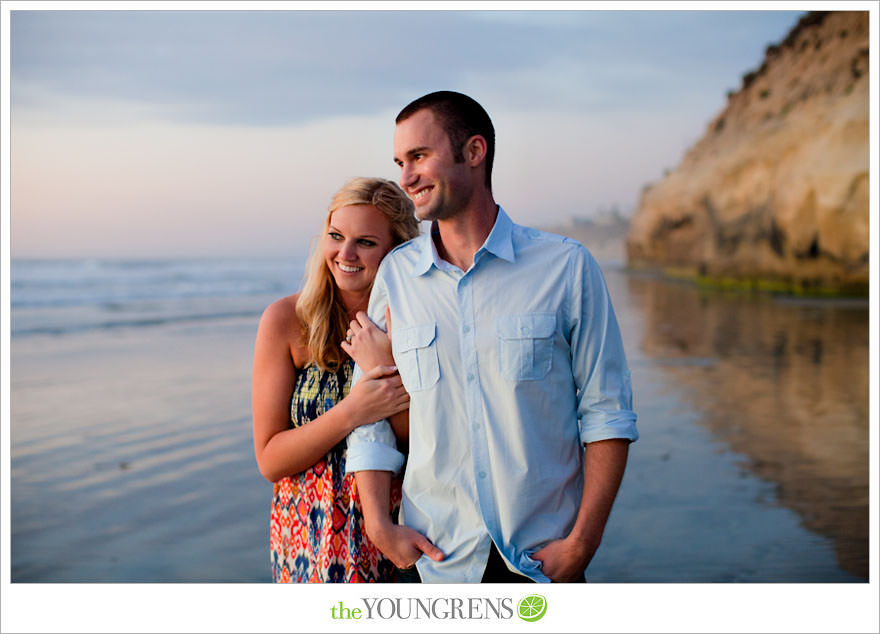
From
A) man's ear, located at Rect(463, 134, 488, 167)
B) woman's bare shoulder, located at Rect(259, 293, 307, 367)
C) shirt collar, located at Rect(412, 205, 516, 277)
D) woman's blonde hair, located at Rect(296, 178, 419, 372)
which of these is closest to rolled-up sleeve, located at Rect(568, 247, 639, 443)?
shirt collar, located at Rect(412, 205, 516, 277)

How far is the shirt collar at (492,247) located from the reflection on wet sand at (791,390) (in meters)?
2.74

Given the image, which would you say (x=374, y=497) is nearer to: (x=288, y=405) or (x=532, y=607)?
(x=288, y=405)

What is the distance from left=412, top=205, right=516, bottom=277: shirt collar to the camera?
1.72 metres

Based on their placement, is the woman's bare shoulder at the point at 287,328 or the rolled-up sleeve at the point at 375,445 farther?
the woman's bare shoulder at the point at 287,328

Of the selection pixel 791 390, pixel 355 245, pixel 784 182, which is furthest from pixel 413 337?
pixel 784 182

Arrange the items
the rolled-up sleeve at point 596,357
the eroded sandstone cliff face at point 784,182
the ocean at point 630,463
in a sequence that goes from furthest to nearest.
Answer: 1. the eroded sandstone cliff face at point 784,182
2. the ocean at point 630,463
3. the rolled-up sleeve at point 596,357

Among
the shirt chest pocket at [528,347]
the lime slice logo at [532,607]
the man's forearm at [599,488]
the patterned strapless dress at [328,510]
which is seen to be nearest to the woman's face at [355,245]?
the patterned strapless dress at [328,510]

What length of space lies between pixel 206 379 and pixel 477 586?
5876mm

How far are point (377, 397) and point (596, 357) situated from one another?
0.49 m

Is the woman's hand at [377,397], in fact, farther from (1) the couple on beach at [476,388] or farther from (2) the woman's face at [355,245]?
(2) the woman's face at [355,245]

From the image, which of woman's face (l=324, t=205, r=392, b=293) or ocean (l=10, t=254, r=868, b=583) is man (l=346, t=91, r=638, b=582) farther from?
ocean (l=10, t=254, r=868, b=583)

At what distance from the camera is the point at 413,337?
5.72 ft

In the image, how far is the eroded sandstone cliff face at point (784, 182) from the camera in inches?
474

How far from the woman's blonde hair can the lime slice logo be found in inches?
30.5
